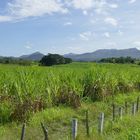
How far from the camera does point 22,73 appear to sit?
11.1m

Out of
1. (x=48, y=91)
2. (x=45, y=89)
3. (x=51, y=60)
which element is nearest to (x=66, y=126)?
(x=48, y=91)

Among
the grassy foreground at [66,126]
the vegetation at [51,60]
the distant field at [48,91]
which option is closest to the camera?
the grassy foreground at [66,126]

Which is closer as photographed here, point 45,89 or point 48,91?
point 48,91

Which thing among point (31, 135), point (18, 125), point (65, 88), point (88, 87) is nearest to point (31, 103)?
point (18, 125)

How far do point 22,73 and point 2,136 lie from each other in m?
3.00

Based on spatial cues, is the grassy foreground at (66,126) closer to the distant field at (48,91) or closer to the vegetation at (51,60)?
the distant field at (48,91)

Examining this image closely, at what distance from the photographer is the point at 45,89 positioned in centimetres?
1161

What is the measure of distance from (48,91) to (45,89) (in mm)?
187

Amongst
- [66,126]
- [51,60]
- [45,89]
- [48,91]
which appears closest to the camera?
[66,126]

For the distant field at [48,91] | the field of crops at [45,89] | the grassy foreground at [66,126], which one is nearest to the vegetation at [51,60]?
the field of crops at [45,89]

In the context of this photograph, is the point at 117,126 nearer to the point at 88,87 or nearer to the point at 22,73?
the point at 22,73

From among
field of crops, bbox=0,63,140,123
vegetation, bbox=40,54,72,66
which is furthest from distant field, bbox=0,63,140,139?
→ vegetation, bbox=40,54,72,66

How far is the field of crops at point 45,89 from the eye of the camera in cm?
1004

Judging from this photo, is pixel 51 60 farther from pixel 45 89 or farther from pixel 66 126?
pixel 66 126
